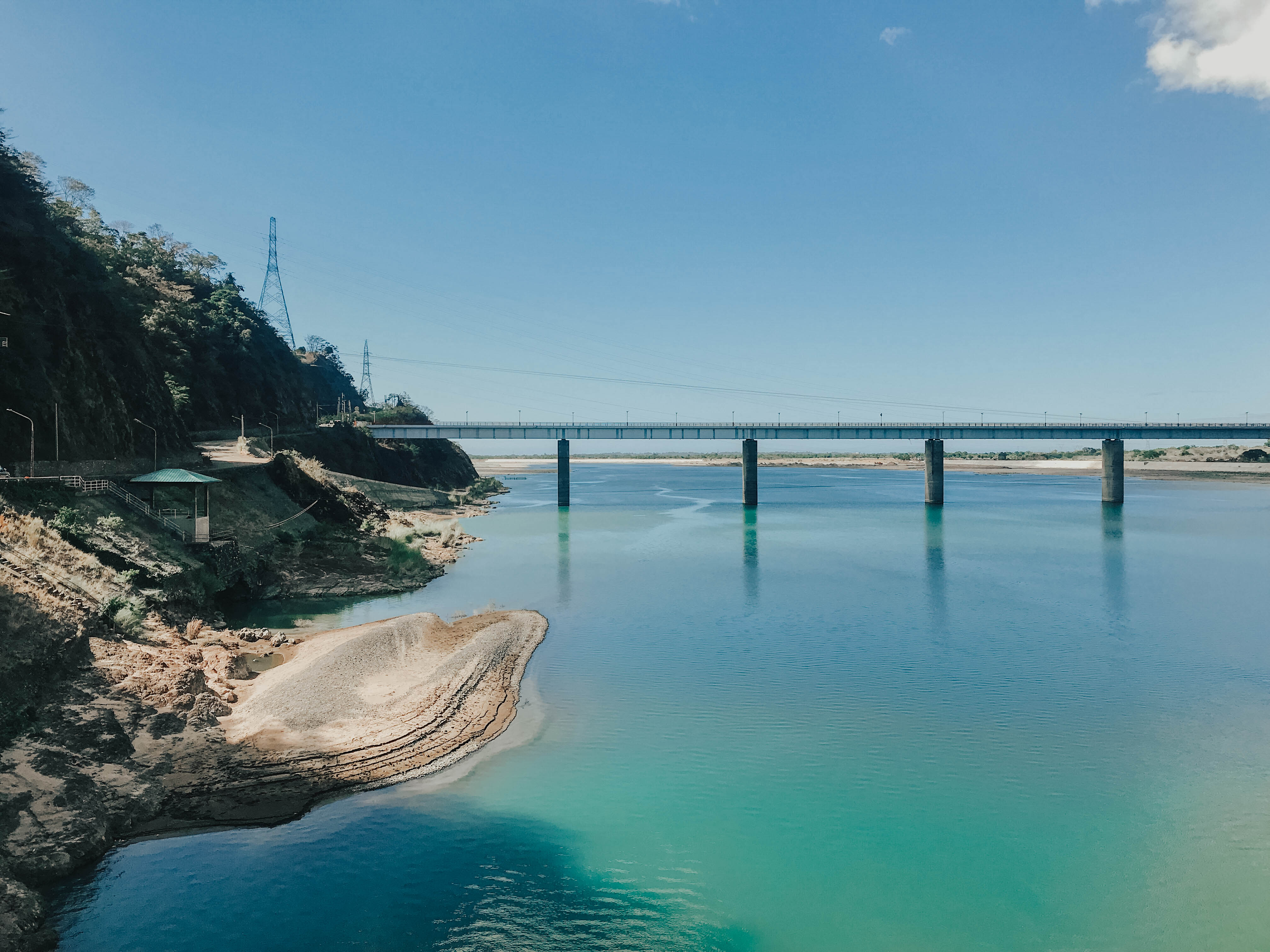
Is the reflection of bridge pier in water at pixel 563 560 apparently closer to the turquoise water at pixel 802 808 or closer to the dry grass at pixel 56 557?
the turquoise water at pixel 802 808

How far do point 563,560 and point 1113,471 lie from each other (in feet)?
252

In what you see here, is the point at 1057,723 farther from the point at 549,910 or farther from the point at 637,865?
the point at 549,910

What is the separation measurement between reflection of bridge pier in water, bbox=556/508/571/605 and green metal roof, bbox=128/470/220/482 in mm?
17549

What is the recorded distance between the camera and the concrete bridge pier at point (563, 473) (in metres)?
92.8

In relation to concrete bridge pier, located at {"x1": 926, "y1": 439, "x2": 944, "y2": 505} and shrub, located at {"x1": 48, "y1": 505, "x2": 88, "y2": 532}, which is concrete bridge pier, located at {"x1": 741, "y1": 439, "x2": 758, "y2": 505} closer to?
concrete bridge pier, located at {"x1": 926, "y1": 439, "x2": 944, "y2": 505}

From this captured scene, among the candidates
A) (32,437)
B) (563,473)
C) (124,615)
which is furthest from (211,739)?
(563,473)

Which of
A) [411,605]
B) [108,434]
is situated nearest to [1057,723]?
[411,605]

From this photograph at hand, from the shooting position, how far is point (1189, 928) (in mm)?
12695

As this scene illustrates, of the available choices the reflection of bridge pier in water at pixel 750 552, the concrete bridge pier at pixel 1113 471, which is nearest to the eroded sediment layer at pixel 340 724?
the reflection of bridge pier in water at pixel 750 552

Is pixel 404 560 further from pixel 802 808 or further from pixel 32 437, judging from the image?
pixel 802 808

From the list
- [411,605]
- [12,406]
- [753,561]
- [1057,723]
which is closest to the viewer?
[1057,723]

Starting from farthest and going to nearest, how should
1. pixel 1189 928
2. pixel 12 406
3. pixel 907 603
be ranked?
pixel 907 603 → pixel 12 406 → pixel 1189 928

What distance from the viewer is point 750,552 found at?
57.6 m

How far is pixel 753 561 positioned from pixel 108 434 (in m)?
38.9
